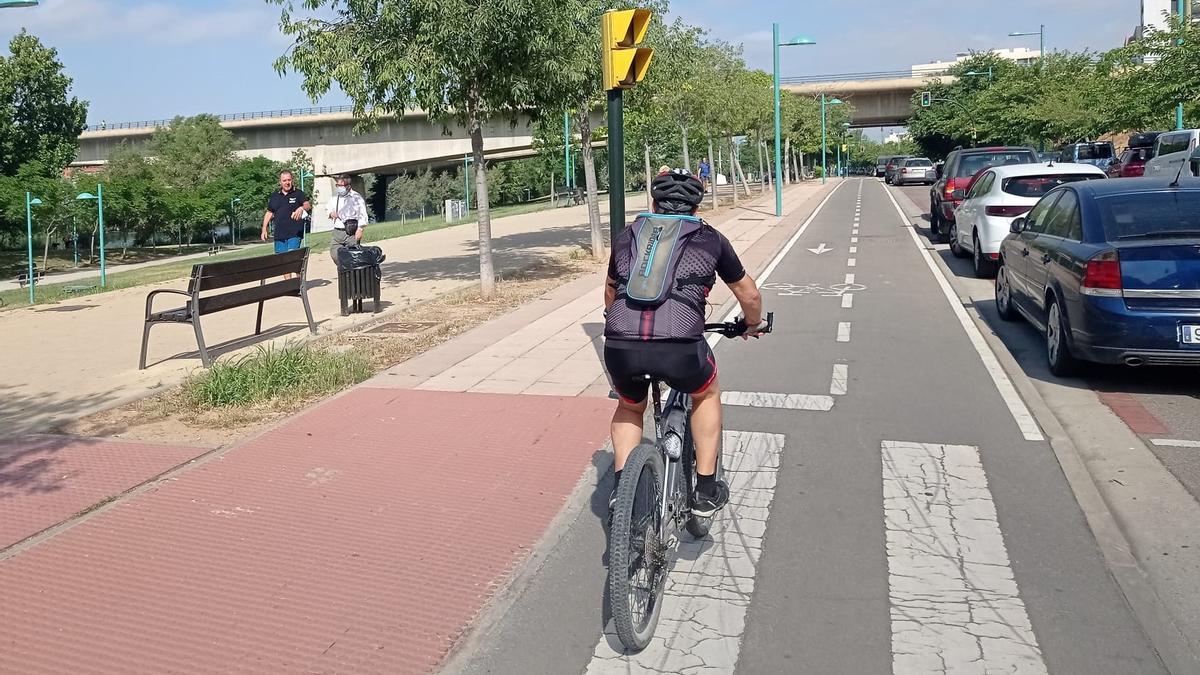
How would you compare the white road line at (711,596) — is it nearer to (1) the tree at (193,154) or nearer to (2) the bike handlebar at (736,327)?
(2) the bike handlebar at (736,327)

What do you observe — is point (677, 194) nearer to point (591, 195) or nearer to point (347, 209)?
point (347, 209)

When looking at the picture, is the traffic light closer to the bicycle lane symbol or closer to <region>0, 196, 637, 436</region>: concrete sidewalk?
<region>0, 196, 637, 436</region>: concrete sidewalk

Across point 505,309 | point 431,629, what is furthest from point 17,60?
point 431,629

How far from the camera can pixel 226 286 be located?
979cm

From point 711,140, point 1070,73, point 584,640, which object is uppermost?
point 1070,73

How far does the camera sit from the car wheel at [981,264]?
1529 cm

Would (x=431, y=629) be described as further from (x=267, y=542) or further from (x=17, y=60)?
(x=17, y=60)

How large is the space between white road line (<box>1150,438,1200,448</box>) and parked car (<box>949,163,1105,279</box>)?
8.07 m

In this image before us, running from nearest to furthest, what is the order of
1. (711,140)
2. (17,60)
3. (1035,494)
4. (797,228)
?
1. (1035,494)
2. (797,228)
3. (711,140)
4. (17,60)

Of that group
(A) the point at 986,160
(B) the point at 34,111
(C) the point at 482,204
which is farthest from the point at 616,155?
(B) the point at 34,111

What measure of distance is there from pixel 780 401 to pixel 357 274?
20.5ft

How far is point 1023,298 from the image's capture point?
10148 mm

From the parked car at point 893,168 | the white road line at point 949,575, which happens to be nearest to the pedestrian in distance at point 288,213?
the white road line at point 949,575

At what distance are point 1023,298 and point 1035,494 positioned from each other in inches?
192
